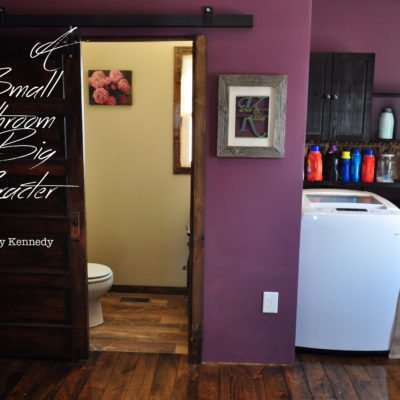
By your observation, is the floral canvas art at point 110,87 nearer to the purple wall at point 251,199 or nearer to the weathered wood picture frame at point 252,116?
the purple wall at point 251,199

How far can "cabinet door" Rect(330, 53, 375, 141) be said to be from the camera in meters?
2.99

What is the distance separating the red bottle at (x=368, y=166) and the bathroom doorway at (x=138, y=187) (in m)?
1.36

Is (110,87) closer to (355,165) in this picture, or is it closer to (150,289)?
(150,289)

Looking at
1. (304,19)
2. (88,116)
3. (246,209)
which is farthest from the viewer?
(88,116)

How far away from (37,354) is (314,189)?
207cm

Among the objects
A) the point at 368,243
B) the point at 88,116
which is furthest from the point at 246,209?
the point at 88,116

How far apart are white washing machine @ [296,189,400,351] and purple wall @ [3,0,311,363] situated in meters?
0.15

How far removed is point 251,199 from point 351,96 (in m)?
1.07

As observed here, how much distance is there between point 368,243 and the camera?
107 inches

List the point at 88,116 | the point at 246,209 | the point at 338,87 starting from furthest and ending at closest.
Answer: the point at 88,116
the point at 338,87
the point at 246,209

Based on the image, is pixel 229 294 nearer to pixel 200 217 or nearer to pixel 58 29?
pixel 200 217

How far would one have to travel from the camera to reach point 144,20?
95.6 inches

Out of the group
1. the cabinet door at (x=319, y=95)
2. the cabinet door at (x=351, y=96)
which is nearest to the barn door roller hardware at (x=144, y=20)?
the cabinet door at (x=319, y=95)

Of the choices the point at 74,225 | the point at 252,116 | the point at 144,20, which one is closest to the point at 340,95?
the point at 252,116
